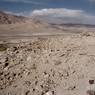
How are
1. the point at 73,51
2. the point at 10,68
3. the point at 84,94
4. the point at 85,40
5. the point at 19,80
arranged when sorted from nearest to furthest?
the point at 84,94 → the point at 19,80 → the point at 10,68 → the point at 73,51 → the point at 85,40

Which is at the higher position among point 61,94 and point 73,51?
point 73,51

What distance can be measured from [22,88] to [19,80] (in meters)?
0.52

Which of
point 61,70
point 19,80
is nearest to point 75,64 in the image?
point 61,70

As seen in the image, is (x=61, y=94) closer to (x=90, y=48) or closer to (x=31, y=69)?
(x=31, y=69)

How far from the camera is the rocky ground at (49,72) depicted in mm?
7844

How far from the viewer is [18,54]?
10070mm

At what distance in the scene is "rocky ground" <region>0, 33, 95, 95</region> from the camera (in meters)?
7.84

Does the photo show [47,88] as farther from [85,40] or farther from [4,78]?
[85,40]

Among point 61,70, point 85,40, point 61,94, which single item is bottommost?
point 61,94

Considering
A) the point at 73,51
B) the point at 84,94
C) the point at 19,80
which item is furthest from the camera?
the point at 73,51

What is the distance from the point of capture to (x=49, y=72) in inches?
340

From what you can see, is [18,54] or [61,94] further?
[18,54]

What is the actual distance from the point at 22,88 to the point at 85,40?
179 inches

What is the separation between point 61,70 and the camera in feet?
28.7
